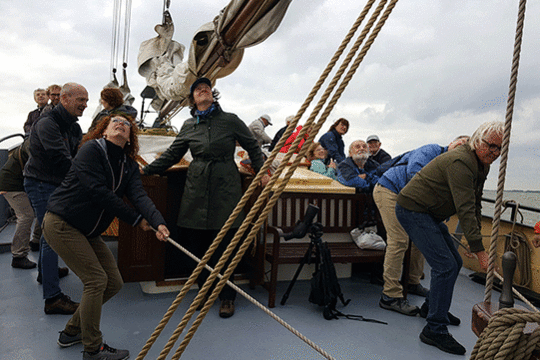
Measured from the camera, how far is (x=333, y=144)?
4934 millimetres

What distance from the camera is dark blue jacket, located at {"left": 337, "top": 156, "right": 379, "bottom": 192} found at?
3807mm

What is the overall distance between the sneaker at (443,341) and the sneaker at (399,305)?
0.41 metres

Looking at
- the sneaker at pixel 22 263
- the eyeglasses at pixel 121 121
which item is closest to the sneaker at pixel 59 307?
the sneaker at pixel 22 263

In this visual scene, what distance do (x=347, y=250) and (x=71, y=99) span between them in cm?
243

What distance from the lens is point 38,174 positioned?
265 centimetres

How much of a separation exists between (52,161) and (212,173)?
1060mm

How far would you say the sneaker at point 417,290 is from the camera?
3.43 metres

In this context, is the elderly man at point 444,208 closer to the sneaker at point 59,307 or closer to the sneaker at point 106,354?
the sneaker at point 106,354

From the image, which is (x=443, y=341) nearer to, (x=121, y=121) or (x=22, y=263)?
(x=121, y=121)

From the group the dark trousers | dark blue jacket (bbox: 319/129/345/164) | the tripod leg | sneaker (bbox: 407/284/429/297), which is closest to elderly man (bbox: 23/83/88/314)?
the dark trousers

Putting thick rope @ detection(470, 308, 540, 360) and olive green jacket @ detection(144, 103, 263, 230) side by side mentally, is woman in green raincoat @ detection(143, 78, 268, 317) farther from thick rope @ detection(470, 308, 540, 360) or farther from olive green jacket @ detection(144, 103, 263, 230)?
thick rope @ detection(470, 308, 540, 360)

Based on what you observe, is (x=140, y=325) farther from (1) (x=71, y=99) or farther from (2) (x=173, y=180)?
(1) (x=71, y=99)

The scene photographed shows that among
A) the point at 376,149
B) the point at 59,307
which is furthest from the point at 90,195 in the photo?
the point at 376,149

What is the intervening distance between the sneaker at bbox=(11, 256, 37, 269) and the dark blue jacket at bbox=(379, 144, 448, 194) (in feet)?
10.7
